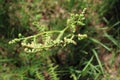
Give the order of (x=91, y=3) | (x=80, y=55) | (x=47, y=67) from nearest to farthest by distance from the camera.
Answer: (x=47, y=67), (x=80, y=55), (x=91, y=3)

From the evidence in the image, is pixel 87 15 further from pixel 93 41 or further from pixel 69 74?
pixel 69 74

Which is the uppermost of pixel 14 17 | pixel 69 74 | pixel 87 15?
pixel 14 17

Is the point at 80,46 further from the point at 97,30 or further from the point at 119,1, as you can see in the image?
the point at 119,1

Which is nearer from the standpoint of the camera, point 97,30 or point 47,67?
point 47,67

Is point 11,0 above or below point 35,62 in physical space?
above

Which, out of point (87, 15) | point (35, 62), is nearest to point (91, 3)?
point (87, 15)

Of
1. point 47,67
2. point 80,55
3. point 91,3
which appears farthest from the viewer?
point 91,3
